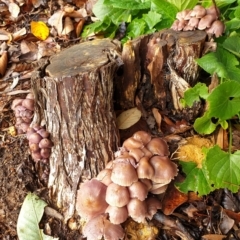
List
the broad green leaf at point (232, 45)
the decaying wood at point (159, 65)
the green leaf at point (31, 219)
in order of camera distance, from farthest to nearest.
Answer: the broad green leaf at point (232, 45)
the decaying wood at point (159, 65)
the green leaf at point (31, 219)

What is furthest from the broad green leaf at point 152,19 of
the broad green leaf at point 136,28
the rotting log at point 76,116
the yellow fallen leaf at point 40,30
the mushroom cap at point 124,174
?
the mushroom cap at point 124,174

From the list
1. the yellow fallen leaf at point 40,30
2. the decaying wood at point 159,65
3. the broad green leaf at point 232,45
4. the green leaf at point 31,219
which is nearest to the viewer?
the green leaf at point 31,219

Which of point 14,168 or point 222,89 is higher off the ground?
point 222,89

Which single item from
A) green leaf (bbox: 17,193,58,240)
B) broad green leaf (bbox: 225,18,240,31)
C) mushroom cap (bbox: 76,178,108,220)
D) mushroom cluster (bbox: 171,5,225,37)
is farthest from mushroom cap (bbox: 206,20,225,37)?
green leaf (bbox: 17,193,58,240)

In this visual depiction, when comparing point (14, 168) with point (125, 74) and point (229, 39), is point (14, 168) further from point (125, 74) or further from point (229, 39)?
point (229, 39)

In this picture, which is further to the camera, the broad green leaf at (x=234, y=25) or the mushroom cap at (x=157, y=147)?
the broad green leaf at (x=234, y=25)

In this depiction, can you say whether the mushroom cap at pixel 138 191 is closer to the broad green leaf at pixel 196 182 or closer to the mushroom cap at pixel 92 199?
the mushroom cap at pixel 92 199

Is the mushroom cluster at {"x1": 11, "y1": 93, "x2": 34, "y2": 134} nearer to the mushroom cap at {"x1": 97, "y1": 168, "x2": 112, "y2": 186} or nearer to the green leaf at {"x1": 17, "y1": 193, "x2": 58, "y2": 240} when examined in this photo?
the green leaf at {"x1": 17, "y1": 193, "x2": 58, "y2": 240}

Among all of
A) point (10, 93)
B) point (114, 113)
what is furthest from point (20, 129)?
point (114, 113)
